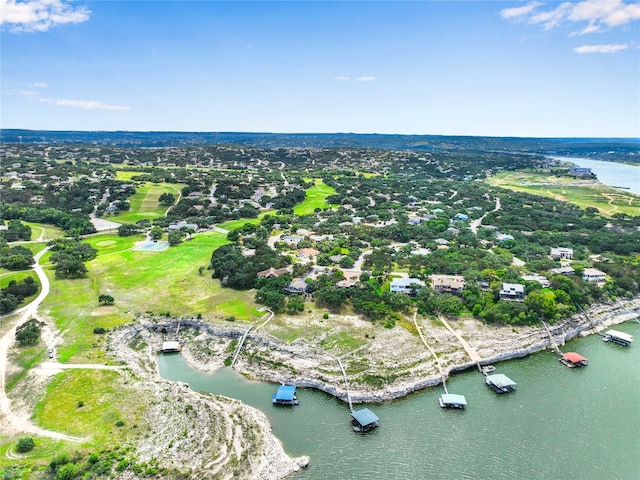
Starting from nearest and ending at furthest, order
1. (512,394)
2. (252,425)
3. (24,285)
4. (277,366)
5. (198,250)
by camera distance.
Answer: (252,425) < (512,394) < (277,366) < (24,285) < (198,250)

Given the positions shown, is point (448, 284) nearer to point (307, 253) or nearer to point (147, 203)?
point (307, 253)

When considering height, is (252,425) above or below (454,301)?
below

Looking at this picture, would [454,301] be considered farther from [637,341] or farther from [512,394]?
[637,341]

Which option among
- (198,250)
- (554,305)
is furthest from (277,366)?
(198,250)

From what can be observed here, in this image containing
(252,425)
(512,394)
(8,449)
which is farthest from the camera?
(512,394)

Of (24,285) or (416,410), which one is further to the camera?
(24,285)

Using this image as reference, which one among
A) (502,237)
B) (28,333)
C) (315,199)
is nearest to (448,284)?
(502,237)

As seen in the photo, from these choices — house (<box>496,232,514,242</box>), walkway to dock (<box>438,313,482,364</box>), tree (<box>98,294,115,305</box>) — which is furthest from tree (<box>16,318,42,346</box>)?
house (<box>496,232,514,242</box>)

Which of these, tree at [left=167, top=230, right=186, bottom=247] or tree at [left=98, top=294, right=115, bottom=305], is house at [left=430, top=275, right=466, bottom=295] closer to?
tree at [left=98, top=294, right=115, bottom=305]
